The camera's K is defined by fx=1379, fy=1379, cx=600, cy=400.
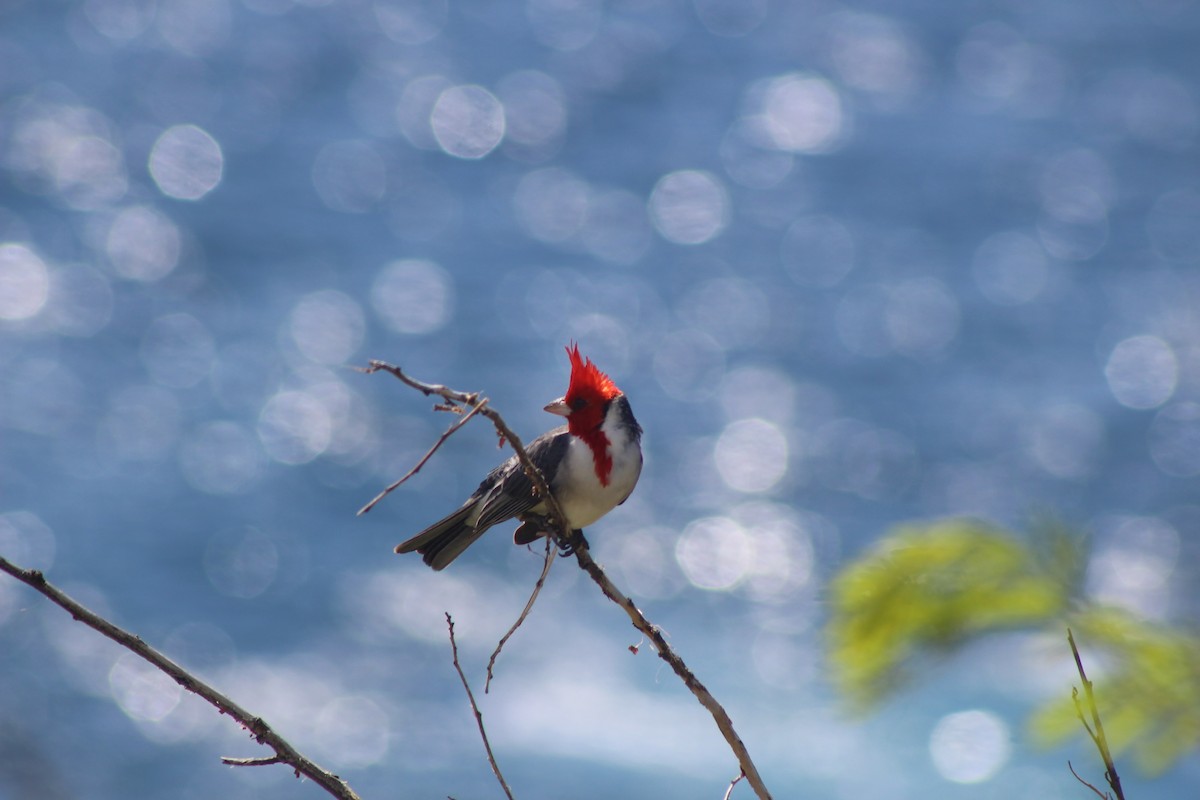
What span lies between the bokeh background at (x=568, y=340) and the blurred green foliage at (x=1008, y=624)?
4339 millimetres

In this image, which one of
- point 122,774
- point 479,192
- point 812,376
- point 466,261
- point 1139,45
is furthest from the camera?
point 1139,45

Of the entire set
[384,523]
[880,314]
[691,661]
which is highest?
[880,314]

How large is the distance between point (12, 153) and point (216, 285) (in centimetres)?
365

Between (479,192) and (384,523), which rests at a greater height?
(479,192)

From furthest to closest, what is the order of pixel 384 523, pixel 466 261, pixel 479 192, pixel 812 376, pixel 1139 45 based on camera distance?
1. pixel 1139 45
2. pixel 479 192
3. pixel 466 261
4. pixel 812 376
5. pixel 384 523

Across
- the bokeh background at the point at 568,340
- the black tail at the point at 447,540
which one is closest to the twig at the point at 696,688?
the black tail at the point at 447,540

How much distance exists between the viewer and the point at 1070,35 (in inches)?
754

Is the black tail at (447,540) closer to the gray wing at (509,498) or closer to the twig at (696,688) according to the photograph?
the gray wing at (509,498)

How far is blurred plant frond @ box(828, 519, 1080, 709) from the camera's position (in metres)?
3.19

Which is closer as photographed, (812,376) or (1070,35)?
(812,376)

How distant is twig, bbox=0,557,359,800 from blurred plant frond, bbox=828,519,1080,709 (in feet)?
4.48

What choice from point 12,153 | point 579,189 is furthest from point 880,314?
point 12,153

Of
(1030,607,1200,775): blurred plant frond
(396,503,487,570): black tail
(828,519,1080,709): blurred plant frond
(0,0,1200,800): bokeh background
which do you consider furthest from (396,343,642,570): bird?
(0,0,1200,800): bokeh background

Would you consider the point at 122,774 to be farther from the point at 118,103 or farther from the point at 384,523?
the point at 118,103
